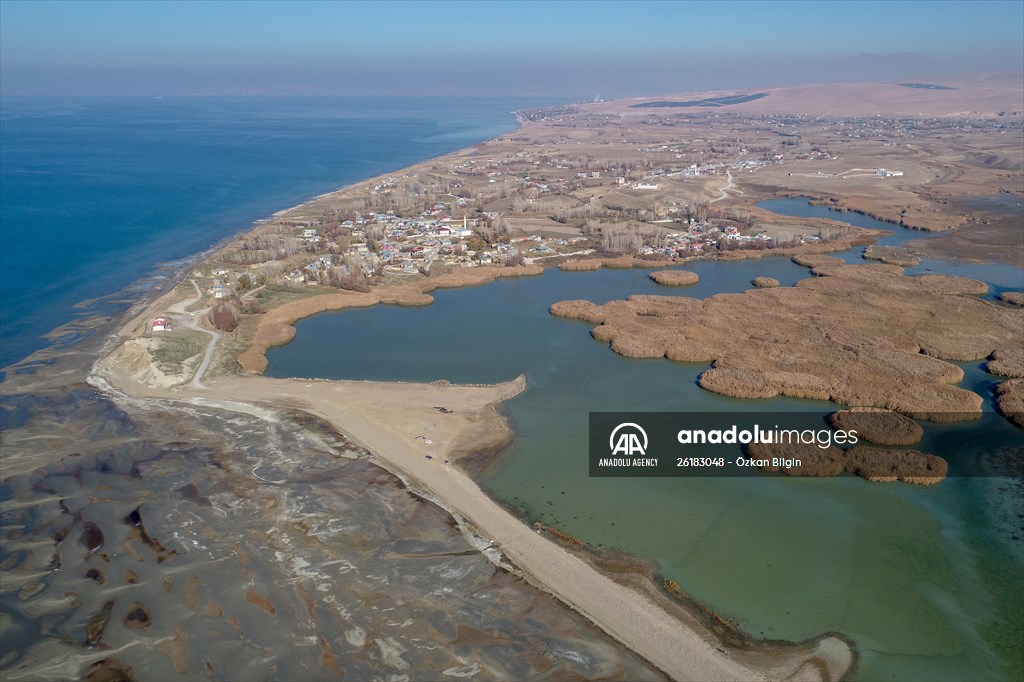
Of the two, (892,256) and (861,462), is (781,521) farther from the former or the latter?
(892,256)

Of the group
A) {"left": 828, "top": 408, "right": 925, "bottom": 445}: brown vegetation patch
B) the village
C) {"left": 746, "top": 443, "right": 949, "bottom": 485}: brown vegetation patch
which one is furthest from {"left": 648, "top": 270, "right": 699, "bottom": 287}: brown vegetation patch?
{"left": 746, "top": 443, "right": 949, "bottom": 485}: brown vegetation patch

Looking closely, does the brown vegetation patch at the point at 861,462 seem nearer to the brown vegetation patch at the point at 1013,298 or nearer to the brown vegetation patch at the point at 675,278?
the brown vegetation patch at the point at 675,278

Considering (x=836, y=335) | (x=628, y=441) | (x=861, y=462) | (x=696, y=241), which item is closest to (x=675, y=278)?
(x=696, y=241)

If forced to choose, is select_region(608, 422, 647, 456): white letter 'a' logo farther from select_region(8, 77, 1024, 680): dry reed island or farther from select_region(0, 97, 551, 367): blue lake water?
select_region(0, 97, 551, 367): blue lake water

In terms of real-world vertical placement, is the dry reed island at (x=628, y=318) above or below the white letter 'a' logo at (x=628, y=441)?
above

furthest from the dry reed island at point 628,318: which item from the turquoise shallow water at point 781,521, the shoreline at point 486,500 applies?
the turquoise shallow water at point 781,521

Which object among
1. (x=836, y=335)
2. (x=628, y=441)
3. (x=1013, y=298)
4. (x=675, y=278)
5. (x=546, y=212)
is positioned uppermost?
(x=546, y=212)
